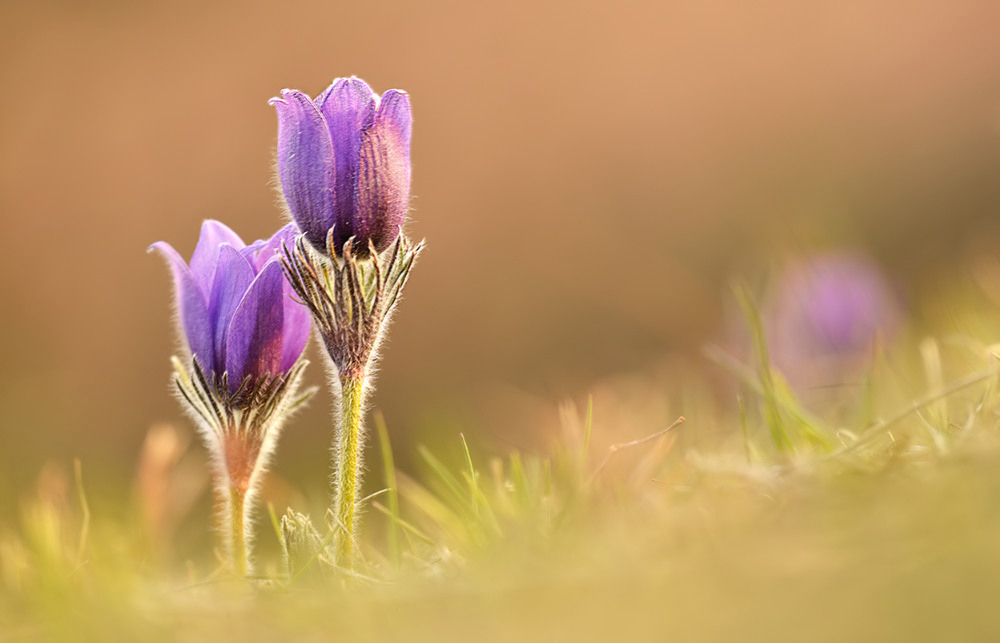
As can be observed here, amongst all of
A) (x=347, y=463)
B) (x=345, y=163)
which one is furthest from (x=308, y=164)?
(x=347, y=463)

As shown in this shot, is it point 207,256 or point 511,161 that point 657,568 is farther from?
point 511,161

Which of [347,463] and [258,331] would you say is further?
[258,331]

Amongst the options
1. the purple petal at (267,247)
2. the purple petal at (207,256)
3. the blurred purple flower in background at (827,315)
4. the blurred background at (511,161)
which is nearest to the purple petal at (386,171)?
the purple petal at (267,247)

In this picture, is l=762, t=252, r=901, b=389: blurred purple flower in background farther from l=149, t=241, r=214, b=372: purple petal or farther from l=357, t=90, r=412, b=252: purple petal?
l=149, t=241, r=214, b=372: purple petal

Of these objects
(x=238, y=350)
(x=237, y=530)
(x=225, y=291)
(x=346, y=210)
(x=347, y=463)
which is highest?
(x=346, y=210)

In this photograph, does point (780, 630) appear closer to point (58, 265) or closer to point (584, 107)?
point (584, 107)

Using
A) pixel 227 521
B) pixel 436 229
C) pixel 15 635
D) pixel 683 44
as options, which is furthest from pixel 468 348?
pixel 15 635

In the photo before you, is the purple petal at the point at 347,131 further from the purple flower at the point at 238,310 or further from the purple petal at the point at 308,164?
the purple flower at the point at 238,310

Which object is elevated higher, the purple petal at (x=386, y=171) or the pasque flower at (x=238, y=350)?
the purple petal at (x=386, y=171)
